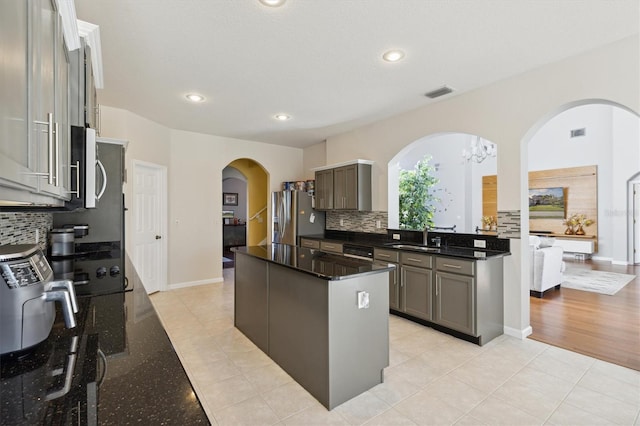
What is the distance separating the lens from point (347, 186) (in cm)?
499

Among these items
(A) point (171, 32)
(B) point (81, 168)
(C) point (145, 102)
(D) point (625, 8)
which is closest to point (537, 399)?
(D) point (625, 8)

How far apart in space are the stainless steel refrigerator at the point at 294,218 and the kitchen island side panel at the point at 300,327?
290 centimetres

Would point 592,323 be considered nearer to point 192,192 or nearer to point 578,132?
point 192,192

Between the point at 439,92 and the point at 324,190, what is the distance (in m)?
2.55

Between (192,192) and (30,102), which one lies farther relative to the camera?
(192,192)

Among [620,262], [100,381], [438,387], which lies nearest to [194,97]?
[100,381]

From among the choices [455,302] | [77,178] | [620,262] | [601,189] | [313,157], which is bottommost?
[620,262]

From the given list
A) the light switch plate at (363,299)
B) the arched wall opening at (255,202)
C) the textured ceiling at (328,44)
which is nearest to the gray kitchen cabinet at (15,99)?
the textured ceiling at (328,44)

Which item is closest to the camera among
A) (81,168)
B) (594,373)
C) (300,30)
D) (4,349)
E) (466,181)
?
(4,349)

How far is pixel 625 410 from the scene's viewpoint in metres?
2.07

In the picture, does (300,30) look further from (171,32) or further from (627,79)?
(627,79)

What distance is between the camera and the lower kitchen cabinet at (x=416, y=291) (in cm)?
348

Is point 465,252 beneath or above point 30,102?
beneath

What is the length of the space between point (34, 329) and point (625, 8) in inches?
149
